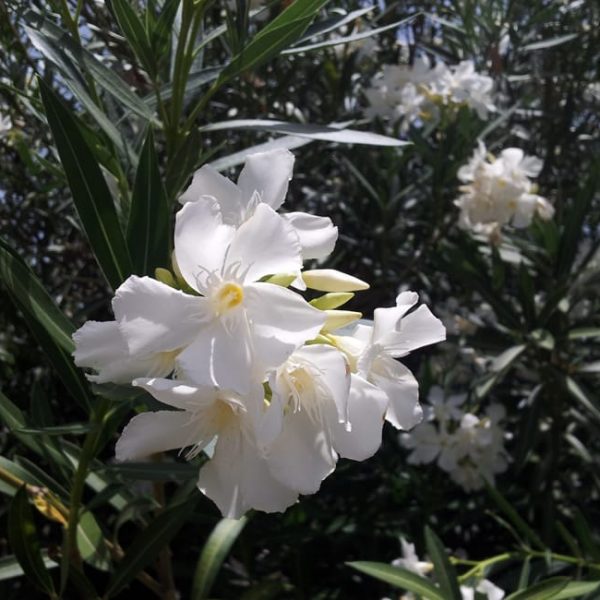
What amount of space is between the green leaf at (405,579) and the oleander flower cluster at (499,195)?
1.07 meters

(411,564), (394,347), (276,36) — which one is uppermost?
(276,36)

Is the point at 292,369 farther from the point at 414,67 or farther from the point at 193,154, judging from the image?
the point at 414,67

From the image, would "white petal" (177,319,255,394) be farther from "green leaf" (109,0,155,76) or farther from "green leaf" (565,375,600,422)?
"green leaf" (565,375,600,422)

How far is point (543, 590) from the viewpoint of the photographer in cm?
120

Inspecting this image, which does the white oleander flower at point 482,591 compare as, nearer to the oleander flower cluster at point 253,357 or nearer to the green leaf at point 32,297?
the oleander flower cluster at point 253,357

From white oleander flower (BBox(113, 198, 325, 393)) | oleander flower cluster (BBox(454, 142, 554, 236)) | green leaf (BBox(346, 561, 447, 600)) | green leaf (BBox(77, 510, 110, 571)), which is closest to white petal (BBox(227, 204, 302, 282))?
white oleander flower (BBox(113, 198, 325, 393))

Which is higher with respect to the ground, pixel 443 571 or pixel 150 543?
pixel 150 543

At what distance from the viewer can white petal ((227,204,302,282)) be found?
73 centimetres

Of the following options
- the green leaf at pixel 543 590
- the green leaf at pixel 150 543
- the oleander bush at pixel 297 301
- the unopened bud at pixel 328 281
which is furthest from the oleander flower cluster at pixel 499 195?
the unopened bud at pixel 328 281

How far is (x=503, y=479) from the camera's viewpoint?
2.27m

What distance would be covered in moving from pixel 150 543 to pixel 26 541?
0.17m

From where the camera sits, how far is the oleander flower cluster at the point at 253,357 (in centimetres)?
69

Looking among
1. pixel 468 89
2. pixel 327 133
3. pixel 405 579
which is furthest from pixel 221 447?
pixel 468 89

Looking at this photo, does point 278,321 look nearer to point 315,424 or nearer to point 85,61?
point 315,424
